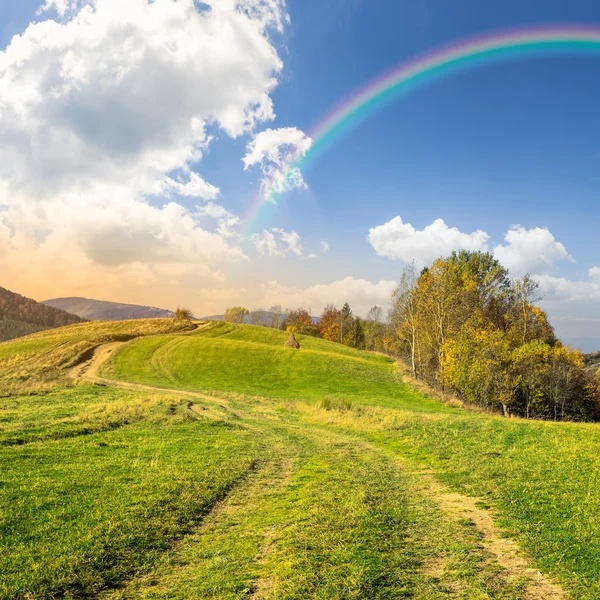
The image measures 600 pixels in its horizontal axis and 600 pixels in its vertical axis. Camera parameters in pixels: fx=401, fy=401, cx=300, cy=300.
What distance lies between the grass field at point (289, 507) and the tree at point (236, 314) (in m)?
136

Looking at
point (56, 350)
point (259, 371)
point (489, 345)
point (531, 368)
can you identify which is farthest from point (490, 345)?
point (56, 350)

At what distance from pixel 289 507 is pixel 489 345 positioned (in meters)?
50.8

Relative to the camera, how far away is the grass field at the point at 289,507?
829cm

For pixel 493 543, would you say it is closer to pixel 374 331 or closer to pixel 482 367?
pixel 482 367

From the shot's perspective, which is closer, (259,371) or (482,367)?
(482,367)

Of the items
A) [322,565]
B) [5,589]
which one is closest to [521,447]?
[322,565]

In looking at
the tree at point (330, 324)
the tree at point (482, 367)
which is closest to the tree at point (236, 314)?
the tree at point (330, 324)

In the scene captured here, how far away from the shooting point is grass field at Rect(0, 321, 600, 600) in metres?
8.29

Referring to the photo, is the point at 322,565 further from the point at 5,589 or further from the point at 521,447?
the point at 521,447

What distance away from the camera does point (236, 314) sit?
169 m

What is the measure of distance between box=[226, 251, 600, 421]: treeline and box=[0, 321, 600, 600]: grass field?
31.1 m

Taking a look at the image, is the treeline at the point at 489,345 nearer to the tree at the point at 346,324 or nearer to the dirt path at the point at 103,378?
the dirt path at the point at 103,378

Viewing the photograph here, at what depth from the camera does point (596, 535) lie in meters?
10.5

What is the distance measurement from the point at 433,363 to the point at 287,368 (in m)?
28.2
